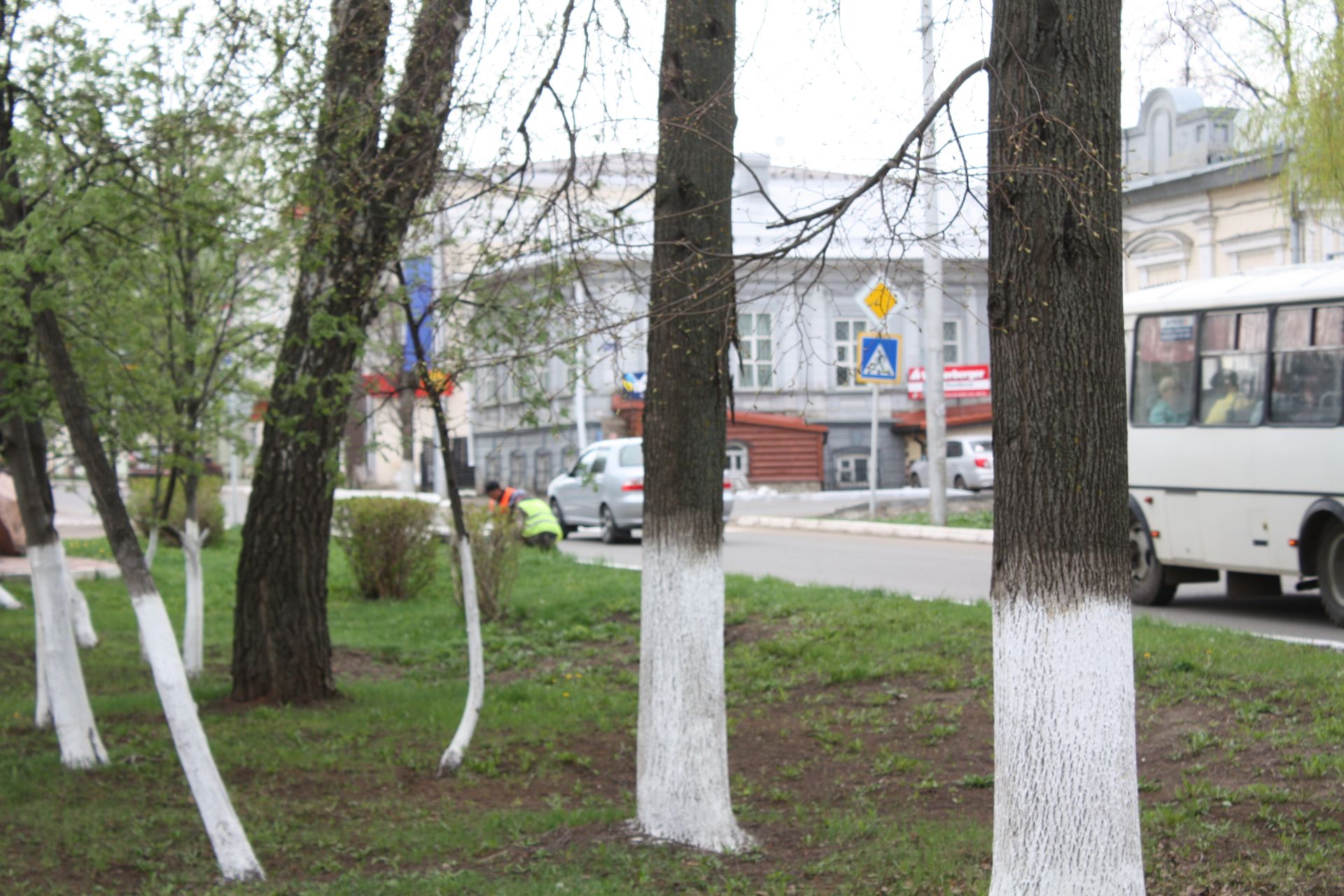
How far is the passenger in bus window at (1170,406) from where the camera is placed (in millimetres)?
12781

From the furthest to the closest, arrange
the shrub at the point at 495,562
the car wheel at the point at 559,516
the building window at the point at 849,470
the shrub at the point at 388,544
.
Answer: the building window at the point at 849,470, the car wheel at the point at 559,516, the shrub at the point at 388,544, the shrub at the point at 495,562

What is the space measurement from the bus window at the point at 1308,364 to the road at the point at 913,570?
1.68 metres

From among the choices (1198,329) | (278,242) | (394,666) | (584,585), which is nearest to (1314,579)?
(1198,329)

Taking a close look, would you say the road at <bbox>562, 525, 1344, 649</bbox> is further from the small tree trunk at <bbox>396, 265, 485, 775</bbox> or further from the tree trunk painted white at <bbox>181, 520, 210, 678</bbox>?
the tree trunk painted white at <bbox>181, 520, 210, 678</bbox>

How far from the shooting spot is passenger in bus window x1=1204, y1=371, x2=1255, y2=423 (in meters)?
12.1

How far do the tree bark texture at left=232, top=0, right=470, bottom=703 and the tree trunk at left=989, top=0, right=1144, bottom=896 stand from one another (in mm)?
3956

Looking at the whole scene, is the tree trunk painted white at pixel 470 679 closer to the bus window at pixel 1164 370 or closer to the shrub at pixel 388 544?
the bus window at pixel 1164 370

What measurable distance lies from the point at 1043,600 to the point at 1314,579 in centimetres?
917

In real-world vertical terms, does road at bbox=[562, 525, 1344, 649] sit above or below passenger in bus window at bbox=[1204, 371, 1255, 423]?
below

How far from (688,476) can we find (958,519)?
18845 mm

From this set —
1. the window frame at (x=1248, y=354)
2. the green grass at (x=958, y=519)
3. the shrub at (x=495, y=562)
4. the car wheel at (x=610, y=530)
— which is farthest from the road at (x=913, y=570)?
the shrub at (x=495, y=562)

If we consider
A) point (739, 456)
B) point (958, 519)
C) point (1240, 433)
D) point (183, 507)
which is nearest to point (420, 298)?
point (1240, 433)

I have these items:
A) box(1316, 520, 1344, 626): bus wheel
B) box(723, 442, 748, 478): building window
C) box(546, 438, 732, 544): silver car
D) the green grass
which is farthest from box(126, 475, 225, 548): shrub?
box(723, 442, 748, 478): building window

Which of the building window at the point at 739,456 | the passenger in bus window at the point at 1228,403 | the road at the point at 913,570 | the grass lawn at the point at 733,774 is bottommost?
the grass lawn at the point at 733,774
